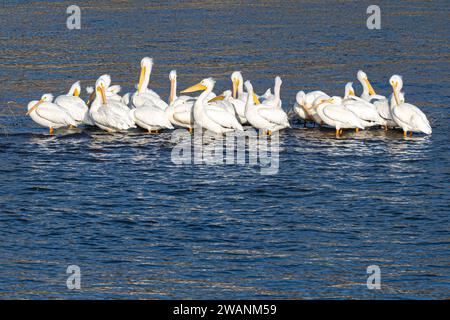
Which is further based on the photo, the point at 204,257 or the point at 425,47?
the point at 425,47

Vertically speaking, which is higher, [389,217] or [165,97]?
[165,97]

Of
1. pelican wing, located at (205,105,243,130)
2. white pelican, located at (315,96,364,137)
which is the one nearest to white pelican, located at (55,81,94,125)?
pelican wing, located at (205,105,243,130)

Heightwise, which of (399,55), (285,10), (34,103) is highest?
(285,10)

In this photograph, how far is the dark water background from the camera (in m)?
9.94

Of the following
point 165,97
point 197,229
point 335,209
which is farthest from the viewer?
point 165,97

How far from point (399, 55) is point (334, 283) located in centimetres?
1565

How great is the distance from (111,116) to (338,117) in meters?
3.80

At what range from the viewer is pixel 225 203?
494 inches

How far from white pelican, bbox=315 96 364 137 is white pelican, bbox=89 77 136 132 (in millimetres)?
3237

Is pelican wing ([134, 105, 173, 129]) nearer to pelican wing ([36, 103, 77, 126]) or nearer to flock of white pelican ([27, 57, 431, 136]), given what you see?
flock of white pelican ([27, 57, 431, 136])

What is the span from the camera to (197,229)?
1146 cm

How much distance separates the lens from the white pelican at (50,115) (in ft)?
54.2
